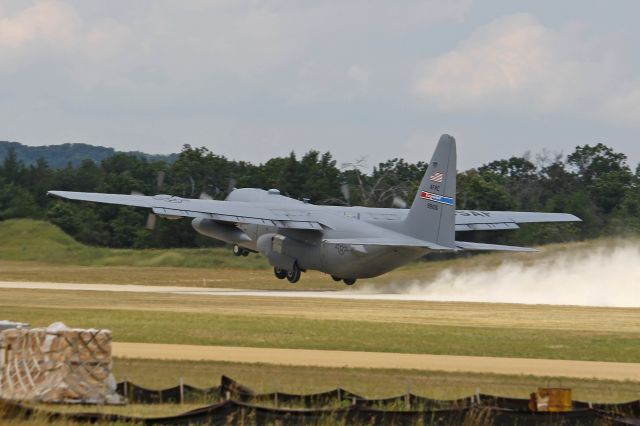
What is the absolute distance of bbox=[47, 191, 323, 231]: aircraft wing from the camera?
57344mm

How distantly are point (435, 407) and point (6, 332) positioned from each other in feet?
26.7

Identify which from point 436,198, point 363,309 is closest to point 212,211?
point 436,198

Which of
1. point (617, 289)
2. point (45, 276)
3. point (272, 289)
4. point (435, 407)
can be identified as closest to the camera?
point (435, 407)

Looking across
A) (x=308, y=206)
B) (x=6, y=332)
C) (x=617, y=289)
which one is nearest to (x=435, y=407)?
(x=6, y=332)

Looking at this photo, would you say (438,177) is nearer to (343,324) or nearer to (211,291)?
(211,291)

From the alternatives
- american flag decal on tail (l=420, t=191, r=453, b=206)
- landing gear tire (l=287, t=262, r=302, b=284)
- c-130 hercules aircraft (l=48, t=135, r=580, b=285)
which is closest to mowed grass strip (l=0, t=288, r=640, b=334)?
c-130 hercules aircraft (l=48, t=135, r=580, b=285)

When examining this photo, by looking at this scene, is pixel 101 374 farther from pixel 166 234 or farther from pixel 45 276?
pixel 166 234

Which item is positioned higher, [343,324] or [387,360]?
→ [343,324]

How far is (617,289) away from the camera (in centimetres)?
5628

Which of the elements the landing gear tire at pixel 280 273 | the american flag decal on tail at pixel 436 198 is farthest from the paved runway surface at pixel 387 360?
the landing gear tire at pixel 280 273

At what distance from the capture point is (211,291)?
58344 mm

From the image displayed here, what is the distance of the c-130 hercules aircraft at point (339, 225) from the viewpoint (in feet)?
176

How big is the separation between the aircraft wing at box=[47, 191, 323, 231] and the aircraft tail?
6.91m

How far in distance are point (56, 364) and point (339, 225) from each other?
36.8 metres
